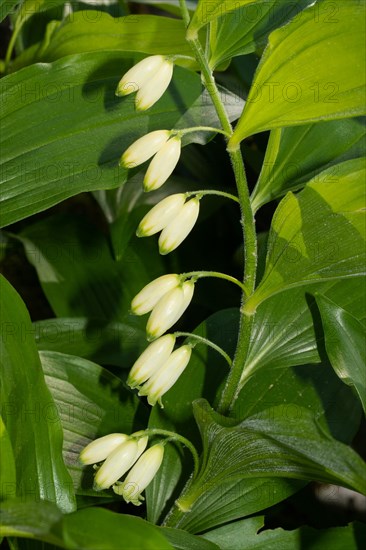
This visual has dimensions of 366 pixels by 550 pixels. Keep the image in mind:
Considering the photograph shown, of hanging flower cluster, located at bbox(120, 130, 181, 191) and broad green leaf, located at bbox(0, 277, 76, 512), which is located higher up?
hanging flower cluster, located at bbox(120, 130, 181, 191)

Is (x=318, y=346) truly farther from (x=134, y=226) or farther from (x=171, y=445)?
(x=134, y=226)

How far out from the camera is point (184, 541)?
0.89 meters

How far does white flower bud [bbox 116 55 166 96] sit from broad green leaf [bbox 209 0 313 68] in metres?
0.10

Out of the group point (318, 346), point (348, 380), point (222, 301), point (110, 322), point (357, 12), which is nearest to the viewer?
point (357, 12)

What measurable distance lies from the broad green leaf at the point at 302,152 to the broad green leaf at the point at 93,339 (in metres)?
0.48

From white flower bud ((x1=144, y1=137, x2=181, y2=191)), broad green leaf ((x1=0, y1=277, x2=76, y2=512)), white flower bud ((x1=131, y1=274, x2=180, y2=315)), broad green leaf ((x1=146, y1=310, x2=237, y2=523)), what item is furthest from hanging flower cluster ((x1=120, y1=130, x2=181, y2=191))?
broad green leaf ((x1=146, y1=310, x2=237, y2=523))

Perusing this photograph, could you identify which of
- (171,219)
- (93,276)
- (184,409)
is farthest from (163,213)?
(93,276)

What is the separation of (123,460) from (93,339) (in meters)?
0.51

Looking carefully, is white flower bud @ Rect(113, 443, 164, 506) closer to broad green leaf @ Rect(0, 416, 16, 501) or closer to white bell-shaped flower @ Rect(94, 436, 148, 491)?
white bell-shaped flower @ Rect(94, 436, 148, 491)

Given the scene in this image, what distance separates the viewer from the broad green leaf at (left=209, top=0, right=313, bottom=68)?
90 cm

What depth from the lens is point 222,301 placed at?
1503mm

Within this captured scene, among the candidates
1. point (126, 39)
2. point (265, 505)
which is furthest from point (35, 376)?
point (126, 39)

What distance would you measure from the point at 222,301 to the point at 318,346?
20.4 inches

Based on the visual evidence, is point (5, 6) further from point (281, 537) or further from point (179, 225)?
point (281, 537)
